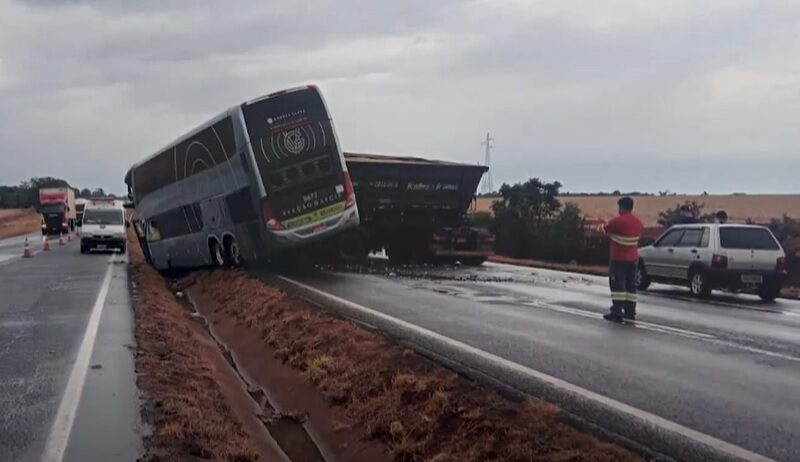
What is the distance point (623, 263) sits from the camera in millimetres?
14336

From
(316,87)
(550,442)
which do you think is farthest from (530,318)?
(316,87)

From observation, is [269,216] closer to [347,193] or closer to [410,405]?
[347,193]

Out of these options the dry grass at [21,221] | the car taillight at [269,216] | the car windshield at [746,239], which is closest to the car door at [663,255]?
the car windshield at [746,239]

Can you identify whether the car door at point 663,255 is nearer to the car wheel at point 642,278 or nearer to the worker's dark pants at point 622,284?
the car wheel at point 642,278

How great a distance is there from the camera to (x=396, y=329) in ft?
43.0

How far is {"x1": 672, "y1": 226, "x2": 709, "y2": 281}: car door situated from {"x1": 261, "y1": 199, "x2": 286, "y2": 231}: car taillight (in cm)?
840

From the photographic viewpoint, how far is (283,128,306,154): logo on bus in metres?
21.1

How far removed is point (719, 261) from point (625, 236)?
5.77 m

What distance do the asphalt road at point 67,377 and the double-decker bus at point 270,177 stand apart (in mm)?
3047

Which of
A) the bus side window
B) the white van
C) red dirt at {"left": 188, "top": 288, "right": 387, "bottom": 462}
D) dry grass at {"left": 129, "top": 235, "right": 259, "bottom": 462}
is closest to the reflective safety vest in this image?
red dirt at {"left": 188, "top": 288, "right": 387, "bottom": 462}

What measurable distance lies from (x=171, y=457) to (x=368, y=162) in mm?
20794

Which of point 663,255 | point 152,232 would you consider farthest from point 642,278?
point 152,232

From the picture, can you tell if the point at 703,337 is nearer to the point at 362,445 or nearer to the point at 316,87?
the point at 362,445

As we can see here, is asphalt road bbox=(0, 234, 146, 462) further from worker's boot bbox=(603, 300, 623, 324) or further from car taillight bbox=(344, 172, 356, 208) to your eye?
worker's boot bbox=(603, 300, 623, 324)
